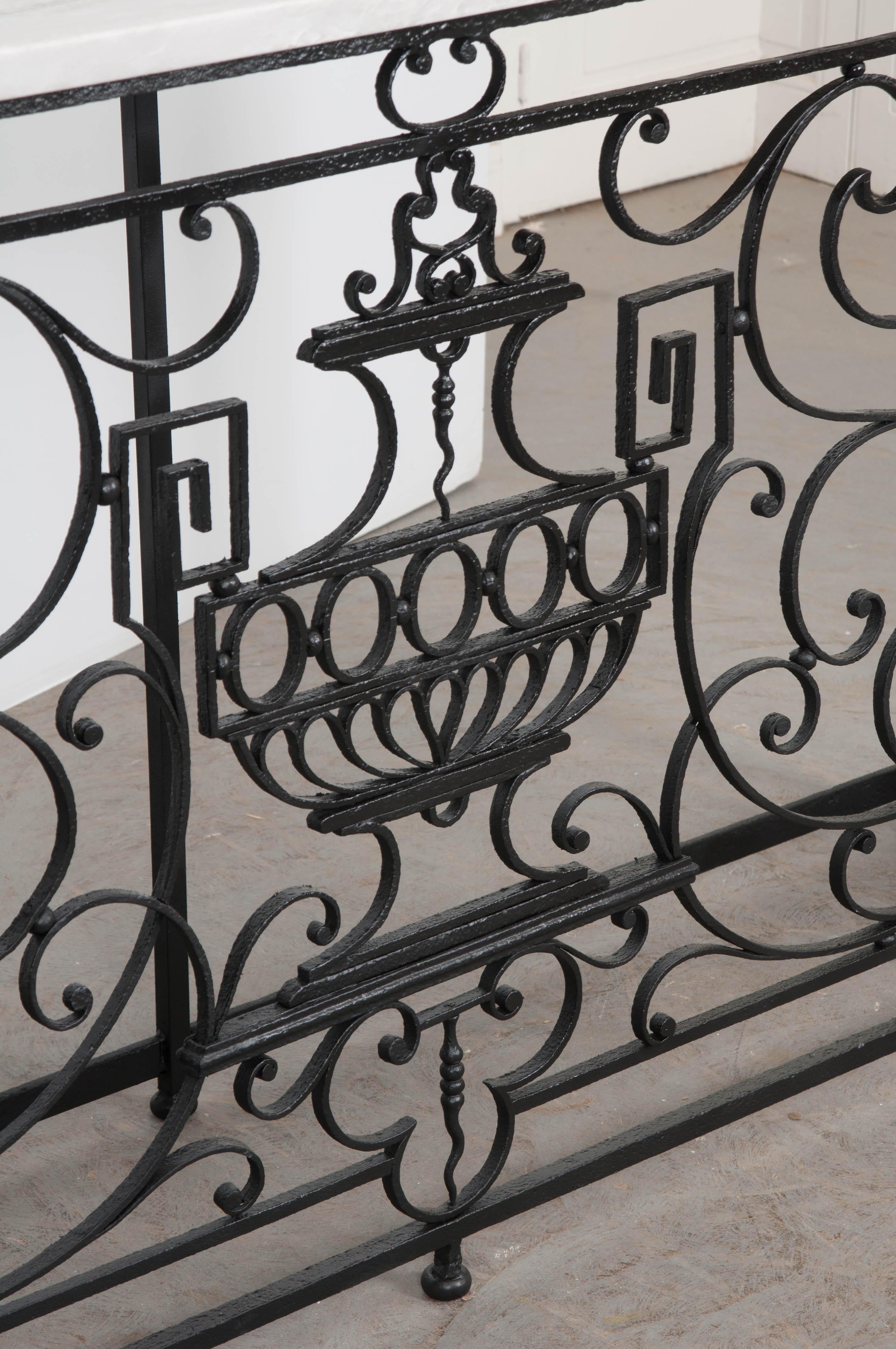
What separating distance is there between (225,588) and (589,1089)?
930mm

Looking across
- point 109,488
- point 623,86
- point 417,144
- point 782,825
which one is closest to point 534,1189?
point 782,825

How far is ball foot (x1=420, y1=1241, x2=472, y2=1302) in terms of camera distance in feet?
5.74

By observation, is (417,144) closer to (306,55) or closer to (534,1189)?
(306,55)

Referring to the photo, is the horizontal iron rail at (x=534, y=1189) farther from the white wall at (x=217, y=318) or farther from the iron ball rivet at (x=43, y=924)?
the white wall at (x=217, y=318)

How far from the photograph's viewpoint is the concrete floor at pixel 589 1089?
175 cm

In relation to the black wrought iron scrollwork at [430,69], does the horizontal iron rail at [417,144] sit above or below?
below

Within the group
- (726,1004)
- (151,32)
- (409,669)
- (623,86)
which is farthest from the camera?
(623,86)

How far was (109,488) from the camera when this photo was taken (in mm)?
1279

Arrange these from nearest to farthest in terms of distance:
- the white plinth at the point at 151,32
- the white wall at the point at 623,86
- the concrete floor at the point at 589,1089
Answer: the white plinth at the point at 151,32 < the concrete floor at the point at 589,1089 < the white wall at the point at 623,86

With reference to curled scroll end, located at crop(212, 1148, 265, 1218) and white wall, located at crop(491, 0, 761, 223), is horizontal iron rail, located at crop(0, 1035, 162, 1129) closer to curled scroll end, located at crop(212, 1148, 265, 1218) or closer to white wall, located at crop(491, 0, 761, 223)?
curled scroll end, located at crop(212, 1148, 265, 1218)

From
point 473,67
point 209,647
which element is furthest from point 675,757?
A: point 473,67

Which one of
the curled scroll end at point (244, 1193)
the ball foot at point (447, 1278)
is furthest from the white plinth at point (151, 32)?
the ball foot at point (447, 1278)

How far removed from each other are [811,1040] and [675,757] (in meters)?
0.58

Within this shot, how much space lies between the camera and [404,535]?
4.84 ft
